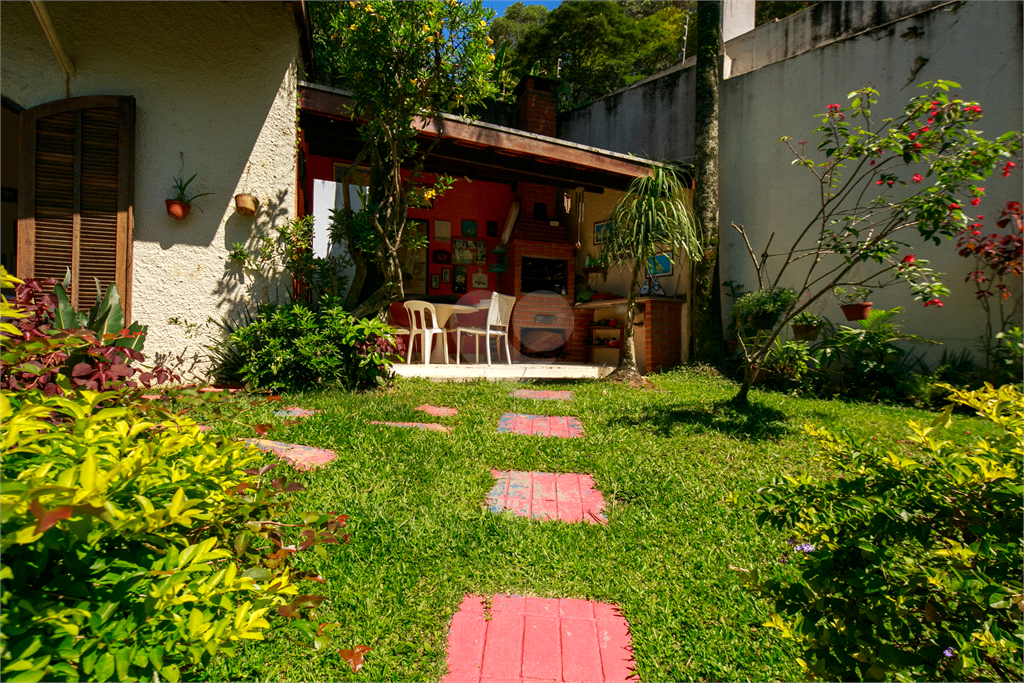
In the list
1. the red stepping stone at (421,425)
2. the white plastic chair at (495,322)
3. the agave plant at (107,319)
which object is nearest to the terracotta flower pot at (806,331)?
the white plastic chair at (495,322)

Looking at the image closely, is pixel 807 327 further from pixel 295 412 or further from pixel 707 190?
pixel 295 412

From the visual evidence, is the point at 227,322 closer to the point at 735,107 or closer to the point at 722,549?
the point at 722,549

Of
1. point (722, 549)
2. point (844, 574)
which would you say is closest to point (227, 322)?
point (722, 549)

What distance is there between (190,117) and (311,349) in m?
2.41

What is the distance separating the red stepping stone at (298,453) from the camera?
94.3 inches

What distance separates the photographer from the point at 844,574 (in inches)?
40.1

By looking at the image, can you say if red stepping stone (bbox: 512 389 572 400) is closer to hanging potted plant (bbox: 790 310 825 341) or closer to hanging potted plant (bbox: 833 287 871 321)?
hanging potted plant (bbox: 790 310 825 341)

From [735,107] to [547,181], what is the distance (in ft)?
9.05

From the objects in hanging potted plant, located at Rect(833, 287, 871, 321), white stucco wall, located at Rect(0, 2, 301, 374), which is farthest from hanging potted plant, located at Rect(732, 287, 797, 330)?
white stucco wall, located at Rect(0, 2, 301, 374)

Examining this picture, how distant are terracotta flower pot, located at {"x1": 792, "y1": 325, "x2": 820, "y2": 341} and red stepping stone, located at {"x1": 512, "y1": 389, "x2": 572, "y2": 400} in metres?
2.66

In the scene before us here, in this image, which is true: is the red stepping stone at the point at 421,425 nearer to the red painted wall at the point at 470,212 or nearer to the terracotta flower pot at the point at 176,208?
the terracotta flower pot at the point at 176,208

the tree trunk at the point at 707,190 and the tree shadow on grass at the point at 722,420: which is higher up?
the tree trunk at the point at 707,190

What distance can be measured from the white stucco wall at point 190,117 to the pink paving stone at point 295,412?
1527 millimetres

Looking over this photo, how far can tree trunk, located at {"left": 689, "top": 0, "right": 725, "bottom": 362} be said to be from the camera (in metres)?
6.39
